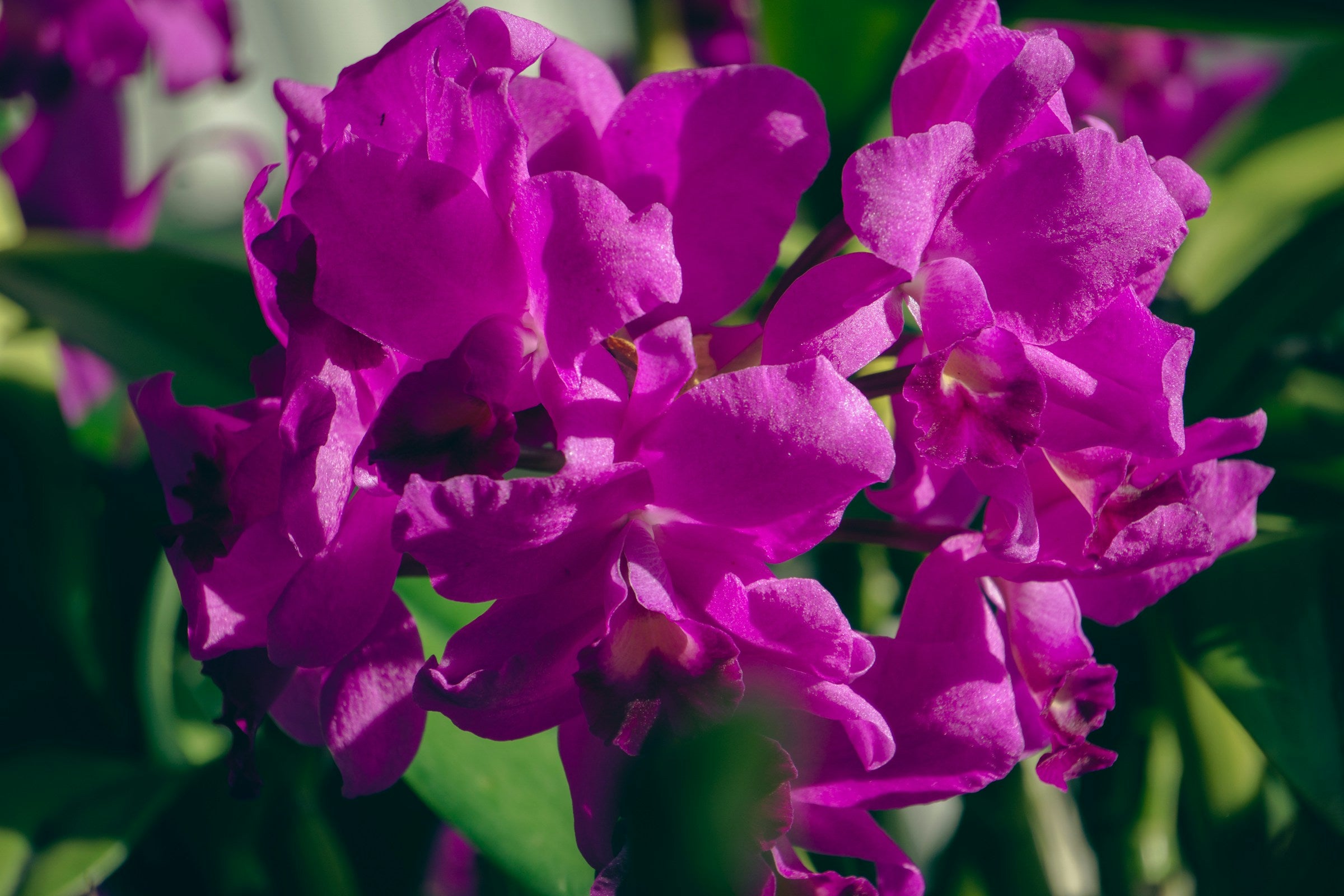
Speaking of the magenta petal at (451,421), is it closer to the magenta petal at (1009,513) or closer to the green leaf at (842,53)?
the magenta petal at (1009,513)

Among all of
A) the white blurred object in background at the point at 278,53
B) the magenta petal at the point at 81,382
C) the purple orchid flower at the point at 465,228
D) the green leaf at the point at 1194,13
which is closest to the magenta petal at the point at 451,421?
the purple orchid flower at the point at 465,228

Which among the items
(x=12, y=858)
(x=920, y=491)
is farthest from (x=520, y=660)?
(x=12, y=858)

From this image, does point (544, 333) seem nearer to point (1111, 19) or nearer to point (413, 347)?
point (413, 347)

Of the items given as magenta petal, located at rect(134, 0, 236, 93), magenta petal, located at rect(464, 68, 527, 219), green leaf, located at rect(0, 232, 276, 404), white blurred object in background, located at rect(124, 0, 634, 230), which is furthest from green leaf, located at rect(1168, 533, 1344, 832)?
white blurred object in background, located at rect(124, 0, 634, 230)

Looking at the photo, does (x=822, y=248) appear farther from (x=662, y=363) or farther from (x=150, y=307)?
(x=150, y=307)

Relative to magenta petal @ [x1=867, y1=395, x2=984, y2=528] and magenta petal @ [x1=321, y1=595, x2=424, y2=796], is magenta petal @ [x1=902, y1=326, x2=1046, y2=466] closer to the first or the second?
magenta petal @ [x1=867, y1=395, x2=984, y2=528]

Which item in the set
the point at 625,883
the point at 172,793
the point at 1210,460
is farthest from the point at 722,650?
the point at 172,793

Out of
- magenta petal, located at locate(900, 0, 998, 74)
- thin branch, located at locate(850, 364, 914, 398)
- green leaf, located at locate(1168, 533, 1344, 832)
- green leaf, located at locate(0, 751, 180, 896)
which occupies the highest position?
magenta petal, located at locate(900, 0, 998, 74)
